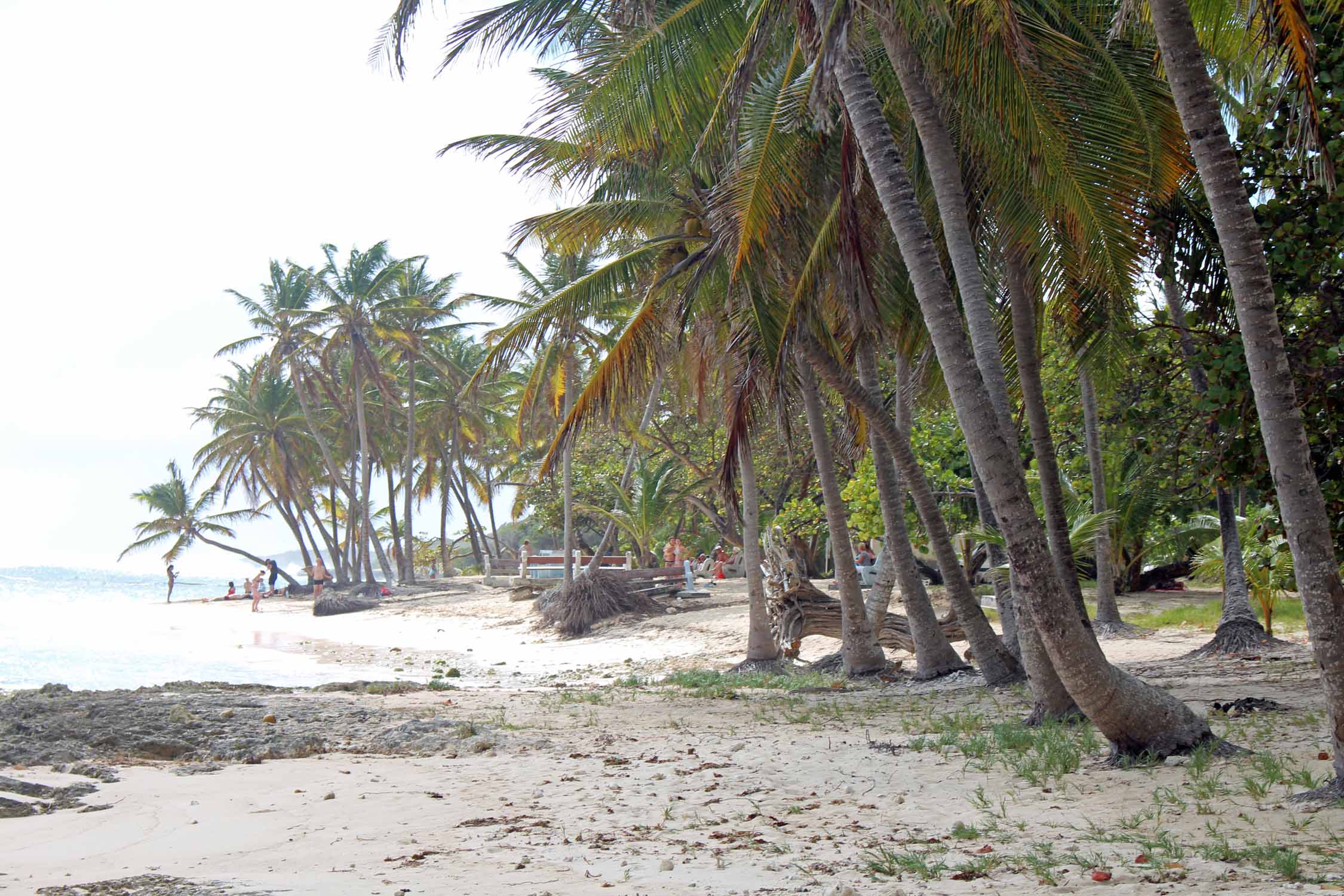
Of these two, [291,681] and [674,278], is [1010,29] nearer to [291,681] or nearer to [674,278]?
[674,278]

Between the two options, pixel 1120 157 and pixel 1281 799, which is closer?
pixel 1281 799

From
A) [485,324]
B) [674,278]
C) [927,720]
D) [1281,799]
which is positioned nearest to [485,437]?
[485,324]

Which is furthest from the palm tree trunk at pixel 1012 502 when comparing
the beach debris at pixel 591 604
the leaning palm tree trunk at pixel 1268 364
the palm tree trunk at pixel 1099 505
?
the beach debris at pixel 591 604

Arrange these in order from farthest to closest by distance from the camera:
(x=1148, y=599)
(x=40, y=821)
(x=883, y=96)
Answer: (x=1148, y=599)
(x=883, y=96)
(x=40, y=821)

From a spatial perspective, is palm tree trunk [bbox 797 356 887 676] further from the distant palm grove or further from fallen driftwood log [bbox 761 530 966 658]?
fallen driftwood log [bbox 761 530 966 658]

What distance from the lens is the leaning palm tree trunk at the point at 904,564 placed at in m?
10.7

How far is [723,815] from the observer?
5301 millimetres

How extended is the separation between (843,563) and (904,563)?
1141 millimetres

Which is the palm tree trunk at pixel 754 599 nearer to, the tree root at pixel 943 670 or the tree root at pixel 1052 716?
the tree root at pixel 943 670

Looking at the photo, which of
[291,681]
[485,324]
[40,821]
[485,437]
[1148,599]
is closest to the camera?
[40,821]

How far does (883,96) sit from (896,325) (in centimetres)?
248

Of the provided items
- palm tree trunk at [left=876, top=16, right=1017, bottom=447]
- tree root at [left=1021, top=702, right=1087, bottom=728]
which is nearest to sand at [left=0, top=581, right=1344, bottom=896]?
tree root at [left=1021, top=702, right=1087, bottom=728]

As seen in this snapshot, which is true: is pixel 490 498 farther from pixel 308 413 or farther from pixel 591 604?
pixel 591 604

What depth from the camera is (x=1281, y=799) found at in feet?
15.3
